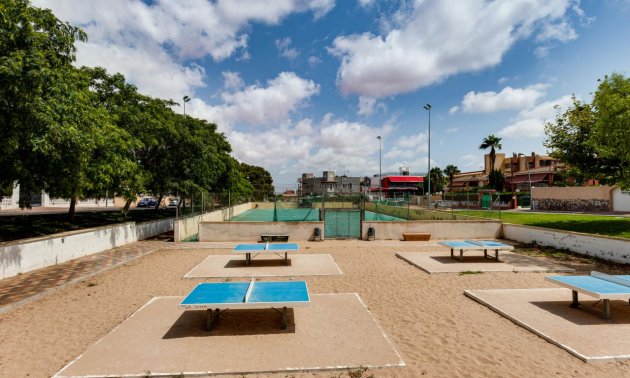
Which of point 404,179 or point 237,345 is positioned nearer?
point 237,345

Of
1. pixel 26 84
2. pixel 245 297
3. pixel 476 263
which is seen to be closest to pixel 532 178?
pixel 476 263

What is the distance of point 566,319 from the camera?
7070mm

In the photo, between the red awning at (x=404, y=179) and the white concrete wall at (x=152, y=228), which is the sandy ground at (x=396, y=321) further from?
the red awning at (x=404, y=179)

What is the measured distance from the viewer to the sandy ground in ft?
17.1

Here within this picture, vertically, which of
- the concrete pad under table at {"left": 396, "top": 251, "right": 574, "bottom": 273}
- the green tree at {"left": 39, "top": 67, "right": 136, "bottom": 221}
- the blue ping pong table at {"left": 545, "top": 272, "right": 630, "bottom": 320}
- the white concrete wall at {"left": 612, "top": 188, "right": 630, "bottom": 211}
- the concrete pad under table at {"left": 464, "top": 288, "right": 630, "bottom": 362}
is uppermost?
the green tree at {"left": 39, "top": 67, "right": 136, "bottom": 221}

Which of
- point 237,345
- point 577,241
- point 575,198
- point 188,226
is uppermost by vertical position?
point 575,198

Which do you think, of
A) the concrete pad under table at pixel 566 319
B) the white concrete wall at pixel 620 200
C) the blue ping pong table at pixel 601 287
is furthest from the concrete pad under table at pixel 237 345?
the white concrete wall at pixel 620 200

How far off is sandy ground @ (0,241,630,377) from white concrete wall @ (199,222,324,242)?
21.0 feet

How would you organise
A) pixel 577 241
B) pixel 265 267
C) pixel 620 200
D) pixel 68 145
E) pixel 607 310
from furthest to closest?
pixel 620 200 → pixel 577 241 → pixel 265 267 → pixel 68 145 → pixel 607 310

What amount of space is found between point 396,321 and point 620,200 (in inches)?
1693

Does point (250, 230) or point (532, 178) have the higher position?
point (532, 178)

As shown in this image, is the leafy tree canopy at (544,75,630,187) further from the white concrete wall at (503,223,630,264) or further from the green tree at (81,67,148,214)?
the green tree at (81,67,148,214)

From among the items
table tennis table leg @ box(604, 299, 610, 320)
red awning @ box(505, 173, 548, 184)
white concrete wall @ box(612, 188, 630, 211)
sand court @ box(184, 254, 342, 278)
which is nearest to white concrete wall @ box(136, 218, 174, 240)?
sand court @ box(184, 254, 342, 278)

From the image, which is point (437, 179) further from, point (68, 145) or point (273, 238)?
point (68, 145)
